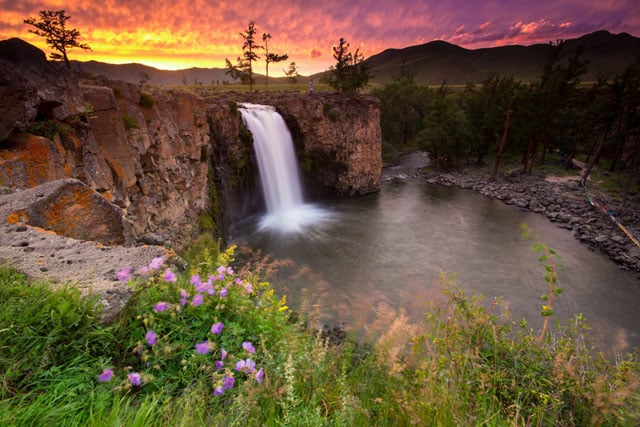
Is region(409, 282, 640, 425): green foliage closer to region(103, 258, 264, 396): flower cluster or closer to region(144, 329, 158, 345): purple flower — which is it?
region(103, 258, 264, 396): flower cluster

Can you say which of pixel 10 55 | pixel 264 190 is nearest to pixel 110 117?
pixel 10 55

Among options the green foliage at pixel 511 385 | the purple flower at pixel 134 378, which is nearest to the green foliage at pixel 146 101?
the purple flower at pixel 134 378

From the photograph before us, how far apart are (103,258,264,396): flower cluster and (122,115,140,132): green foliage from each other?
8.45 meters

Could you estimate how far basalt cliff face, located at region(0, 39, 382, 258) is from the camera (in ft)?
15.6

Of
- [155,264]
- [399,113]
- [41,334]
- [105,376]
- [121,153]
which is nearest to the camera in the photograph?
[105,376]

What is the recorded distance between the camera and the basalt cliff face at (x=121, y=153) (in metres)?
4.77

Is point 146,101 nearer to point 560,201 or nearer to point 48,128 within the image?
point 48,128

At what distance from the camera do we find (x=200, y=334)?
8.57 ft

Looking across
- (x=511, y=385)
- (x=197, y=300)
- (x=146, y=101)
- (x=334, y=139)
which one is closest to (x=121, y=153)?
(x=146, y=101)

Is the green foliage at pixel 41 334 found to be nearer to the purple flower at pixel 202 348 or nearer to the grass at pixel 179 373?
the grass at pixel 179 373

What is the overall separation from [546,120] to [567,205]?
13.0 m

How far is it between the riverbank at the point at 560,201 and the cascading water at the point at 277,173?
601 inches

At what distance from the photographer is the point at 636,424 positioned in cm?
277

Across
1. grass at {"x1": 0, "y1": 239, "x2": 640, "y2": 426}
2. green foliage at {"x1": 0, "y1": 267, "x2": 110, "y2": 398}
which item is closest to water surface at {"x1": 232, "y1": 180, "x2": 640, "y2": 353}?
grass at {"x1": 0, "y1": 239, "x2": 640, "y2": 426}
